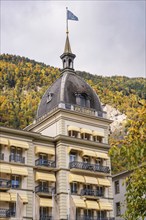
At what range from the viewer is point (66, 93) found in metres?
51.7

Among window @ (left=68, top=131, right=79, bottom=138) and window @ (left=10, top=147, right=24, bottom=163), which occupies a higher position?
window @ (left=68, top=131, right=79, bottom=138)

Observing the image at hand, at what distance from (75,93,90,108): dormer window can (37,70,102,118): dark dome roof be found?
162 mm

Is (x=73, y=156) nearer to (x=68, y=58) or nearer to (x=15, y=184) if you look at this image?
(x=15, y=184)

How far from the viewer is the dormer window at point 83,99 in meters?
51.8

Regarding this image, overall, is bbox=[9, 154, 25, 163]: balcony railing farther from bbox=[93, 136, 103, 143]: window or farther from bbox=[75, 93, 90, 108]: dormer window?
bbox=[75, 93, 90, 108]: dormer window

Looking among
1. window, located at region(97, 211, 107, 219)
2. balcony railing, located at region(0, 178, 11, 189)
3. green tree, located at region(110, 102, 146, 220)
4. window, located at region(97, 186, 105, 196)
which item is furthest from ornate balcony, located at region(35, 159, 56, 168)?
green tree, located at region(110, 102, 146, 220)

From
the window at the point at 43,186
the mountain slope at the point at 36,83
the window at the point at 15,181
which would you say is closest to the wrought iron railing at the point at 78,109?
the window at the point at 43,186

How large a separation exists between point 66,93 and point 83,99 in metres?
2.40

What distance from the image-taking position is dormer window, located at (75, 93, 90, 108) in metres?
51.8

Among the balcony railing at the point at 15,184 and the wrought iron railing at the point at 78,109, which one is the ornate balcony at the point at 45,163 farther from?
the wrought iron railing at the point at 78,109

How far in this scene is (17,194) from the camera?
141 ft

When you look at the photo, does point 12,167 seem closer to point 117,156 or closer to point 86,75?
point 117,156

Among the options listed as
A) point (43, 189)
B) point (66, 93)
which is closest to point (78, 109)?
point (66, 93)

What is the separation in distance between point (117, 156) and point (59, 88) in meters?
36.2
